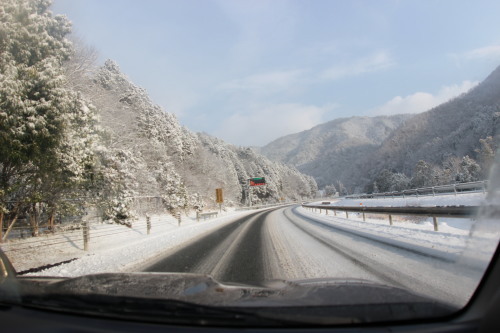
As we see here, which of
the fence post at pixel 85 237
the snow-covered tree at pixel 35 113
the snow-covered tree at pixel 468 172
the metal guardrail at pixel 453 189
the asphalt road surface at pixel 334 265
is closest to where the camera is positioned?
the asphalt road surface at pixel 334 265

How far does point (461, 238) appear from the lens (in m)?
8.12

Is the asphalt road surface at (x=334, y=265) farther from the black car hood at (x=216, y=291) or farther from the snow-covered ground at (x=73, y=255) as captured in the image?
the black car hood at (x=216, y=291)

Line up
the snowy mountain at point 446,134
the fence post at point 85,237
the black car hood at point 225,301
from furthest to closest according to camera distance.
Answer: the snowy mountain at point 446,134, the fence post at point 85,237, the black car hood at point 225,301

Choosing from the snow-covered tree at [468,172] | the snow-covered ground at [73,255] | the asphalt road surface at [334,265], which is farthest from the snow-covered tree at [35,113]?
the snow-covered tree at [468,172]

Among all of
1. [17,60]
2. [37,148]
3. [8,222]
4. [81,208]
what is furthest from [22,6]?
[81,208]

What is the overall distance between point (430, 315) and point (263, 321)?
910 mm

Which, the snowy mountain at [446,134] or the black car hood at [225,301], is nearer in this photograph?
the black car hood at [225,301]

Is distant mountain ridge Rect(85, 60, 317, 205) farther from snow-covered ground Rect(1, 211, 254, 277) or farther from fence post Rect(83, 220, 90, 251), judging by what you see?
fence post Rect(83, 220, 90, 251)

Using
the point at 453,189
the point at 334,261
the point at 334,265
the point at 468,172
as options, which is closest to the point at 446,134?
the point at 468,172

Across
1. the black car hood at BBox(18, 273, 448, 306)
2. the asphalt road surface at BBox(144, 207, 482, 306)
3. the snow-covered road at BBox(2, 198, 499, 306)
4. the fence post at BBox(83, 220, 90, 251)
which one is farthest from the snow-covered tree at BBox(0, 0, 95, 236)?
the black car hood at BBox(18, 273, 448, 306)

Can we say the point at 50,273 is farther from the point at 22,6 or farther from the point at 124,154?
the point at 124,154

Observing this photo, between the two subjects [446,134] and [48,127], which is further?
[446,134]

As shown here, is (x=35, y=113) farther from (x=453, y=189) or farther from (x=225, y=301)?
(x=453, y=189)

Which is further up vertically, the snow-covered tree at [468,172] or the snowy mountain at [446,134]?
the snowy mountain at [446,134]
